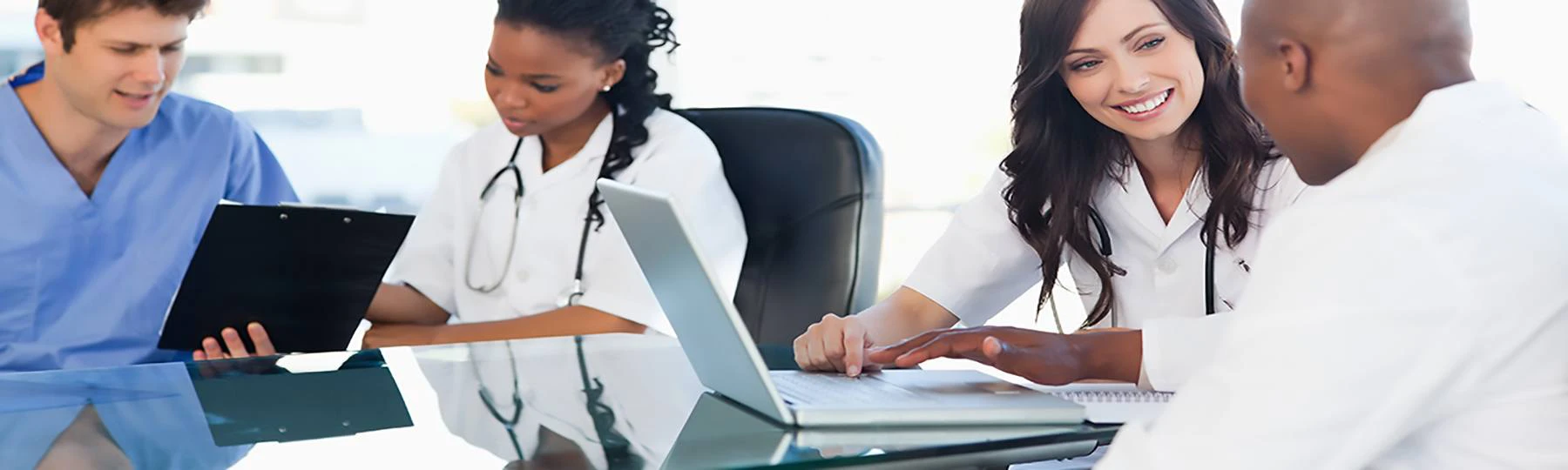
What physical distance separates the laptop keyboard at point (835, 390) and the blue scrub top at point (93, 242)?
0.94 meters

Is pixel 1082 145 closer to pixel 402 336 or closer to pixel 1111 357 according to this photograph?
pixel 1111 357

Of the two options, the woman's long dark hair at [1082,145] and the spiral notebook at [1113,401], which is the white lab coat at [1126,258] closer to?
the woman's long dark hair at [1082,145]

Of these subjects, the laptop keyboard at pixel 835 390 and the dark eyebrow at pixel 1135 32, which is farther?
the dark eyebrow at pixel 1135 32

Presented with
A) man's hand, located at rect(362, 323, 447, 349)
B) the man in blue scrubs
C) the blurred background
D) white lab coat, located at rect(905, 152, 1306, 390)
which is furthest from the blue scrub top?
white lab coat, located at rect(905, 152, 1306, 390)

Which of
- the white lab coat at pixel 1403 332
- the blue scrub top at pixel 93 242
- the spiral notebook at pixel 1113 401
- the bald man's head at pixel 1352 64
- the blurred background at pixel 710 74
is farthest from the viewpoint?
the blurred background at pixel 710 74

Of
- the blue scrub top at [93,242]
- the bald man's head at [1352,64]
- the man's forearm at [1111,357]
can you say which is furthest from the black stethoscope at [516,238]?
the bald man's head at [1352,64]

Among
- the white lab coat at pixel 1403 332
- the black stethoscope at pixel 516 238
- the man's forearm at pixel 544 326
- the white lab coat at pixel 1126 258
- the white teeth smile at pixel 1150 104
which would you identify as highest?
the white lab coat at pixel 1403 332

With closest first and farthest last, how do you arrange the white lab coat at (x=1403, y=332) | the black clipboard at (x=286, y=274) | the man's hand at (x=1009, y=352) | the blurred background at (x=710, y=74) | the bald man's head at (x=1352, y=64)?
the white lab coat at (x=1403, y=332) → the bald man's head at (x=1352, y=64) → the man's hand at (x=1009, y=352) → the black clipboard at (x=286, y=274) → the blurred background at (x=710, y=74)

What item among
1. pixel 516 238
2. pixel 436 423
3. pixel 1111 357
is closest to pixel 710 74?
pixel 516 238

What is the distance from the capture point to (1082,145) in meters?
1.60

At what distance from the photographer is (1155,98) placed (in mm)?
1478

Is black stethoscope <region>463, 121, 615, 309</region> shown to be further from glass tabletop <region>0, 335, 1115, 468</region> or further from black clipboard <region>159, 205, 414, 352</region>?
→ glass tabletop <region>0, 335, 1115, 468</region>

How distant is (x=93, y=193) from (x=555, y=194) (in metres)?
0.57

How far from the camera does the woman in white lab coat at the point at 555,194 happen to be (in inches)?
71.3
